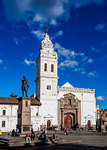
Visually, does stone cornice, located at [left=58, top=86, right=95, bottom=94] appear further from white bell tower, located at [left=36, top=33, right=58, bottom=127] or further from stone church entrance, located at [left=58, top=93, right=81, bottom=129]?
white bell tower, located at [left=36, top=33, right=58, bottom=127]

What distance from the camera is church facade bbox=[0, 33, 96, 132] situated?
42.6 meters

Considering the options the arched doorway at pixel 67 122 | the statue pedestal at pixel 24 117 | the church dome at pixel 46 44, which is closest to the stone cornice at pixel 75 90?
the arched doorway at pixel 67 122

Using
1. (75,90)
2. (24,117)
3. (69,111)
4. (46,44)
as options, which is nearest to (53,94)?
(69,111)

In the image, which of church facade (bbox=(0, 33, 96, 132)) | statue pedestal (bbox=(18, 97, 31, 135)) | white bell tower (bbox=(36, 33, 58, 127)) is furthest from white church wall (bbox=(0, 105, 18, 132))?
statue pedestal (bbox=(18, 97, 31, 135))

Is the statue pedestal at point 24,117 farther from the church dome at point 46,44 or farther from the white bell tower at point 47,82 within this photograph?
the church dome at point 46,44

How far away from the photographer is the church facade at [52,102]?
140 feet

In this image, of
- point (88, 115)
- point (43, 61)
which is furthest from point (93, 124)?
point (43, 61)

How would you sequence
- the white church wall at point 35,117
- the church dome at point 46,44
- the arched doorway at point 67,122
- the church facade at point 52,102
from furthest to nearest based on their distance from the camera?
the church dome at point 46,44 → the arched doorway at point 67,122 → the church facade at point 52,102 → the white church wall at point 35,117

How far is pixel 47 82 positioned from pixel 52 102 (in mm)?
5115

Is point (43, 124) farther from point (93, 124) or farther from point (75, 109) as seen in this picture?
point (93, 124)

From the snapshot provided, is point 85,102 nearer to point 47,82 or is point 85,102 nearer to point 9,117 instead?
point 47,82

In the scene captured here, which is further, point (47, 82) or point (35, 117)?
point (47, 82)

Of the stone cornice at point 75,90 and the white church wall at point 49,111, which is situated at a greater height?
the stone cornice at point 75,90

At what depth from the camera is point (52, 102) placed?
148 ft
